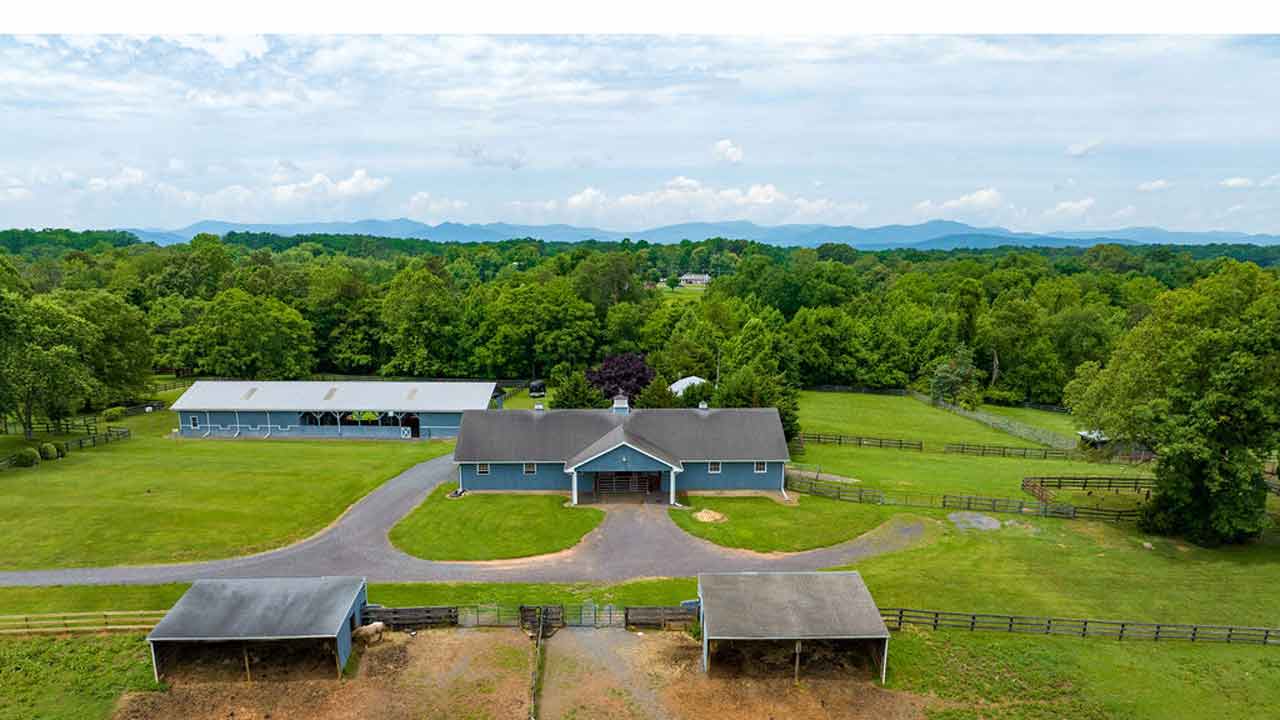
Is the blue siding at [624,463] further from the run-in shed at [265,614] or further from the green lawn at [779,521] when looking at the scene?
the run-in shed at [265,614]

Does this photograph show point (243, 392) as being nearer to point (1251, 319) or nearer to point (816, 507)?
point (816, 507)


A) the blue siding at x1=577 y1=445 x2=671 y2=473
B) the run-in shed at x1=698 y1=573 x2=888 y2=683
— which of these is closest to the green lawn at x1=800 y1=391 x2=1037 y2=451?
the blue siding at x1=577 y1=445 x2=671 y2=473

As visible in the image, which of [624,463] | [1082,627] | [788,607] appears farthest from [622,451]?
[1082,627]

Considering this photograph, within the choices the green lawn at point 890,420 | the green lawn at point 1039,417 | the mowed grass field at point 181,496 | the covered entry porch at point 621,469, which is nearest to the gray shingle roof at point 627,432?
the covered entry porch at point 621,469

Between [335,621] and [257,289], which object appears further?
[257,289]

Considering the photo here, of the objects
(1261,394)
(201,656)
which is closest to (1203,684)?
(1261,394)

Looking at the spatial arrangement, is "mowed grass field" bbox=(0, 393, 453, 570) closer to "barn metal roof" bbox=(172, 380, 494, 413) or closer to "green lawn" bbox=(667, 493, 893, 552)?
"barn metal roof" bbox=(172, 380, 494, 413)
